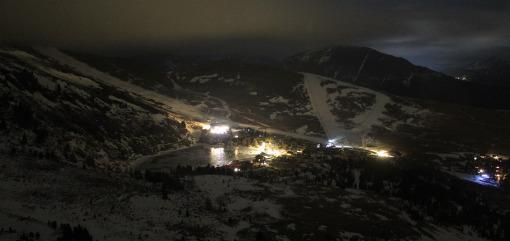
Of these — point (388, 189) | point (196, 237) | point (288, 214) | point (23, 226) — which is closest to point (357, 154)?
point (388, 189)

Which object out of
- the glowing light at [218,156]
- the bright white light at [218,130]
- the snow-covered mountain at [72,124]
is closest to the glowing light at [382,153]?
the bright white light at [218,130]

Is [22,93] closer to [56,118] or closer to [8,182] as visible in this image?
[56,118]

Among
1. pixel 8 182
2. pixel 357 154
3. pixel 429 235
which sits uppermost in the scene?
pixel 357 154

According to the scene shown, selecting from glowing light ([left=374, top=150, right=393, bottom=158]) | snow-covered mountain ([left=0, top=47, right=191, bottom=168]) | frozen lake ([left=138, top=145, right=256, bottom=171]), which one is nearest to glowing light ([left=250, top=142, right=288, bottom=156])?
frozen lake ([left=138, top=145, right=256, bottom=171])

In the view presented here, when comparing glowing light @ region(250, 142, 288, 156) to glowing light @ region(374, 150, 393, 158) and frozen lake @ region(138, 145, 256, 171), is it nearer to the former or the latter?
frozen lake @ region(138, 145, 256, 171)

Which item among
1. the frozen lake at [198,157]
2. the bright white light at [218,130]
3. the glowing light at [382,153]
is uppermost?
the bright white light at [218,130]

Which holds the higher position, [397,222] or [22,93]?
[22,93]

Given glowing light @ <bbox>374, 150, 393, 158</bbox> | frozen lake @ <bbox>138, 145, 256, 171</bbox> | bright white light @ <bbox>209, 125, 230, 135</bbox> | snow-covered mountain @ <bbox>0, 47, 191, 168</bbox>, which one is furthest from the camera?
bright white light @ <bbox>209, 125, 230, 135</bbox>

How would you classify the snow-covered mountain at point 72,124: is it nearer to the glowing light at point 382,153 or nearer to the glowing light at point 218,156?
the glowing light at point 218,156
